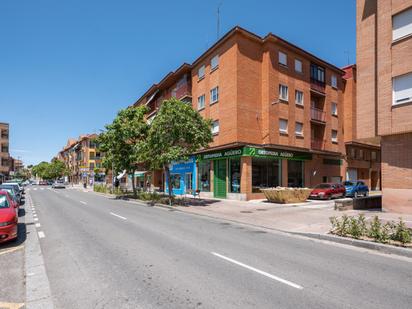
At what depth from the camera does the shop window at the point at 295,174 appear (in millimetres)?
26672

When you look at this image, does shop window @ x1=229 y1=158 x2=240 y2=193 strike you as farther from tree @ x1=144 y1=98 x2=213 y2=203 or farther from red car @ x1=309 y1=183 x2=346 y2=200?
red car @ x1=309 y1=183 x2=346 y2=200

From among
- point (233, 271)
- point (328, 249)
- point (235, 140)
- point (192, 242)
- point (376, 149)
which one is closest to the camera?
point (233, 271)

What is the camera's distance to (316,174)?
29.3m

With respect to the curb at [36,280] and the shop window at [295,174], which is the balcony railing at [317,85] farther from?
the curb at [36,280]

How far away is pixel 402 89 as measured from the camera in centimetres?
1431

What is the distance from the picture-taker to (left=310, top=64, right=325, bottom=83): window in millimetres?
29422

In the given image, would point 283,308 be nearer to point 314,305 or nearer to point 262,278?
point 314,305

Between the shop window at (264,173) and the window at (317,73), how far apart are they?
10.9 metres

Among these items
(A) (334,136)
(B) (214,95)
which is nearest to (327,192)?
(A) (334,136)

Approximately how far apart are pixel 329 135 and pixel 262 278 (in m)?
28.7

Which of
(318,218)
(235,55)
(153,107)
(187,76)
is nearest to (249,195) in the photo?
(318,218)

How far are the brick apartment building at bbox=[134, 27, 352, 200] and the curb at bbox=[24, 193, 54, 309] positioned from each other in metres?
17.4

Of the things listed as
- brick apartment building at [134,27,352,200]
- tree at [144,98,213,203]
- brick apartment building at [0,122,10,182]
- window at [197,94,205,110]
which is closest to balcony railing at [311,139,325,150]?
brick apartment building at [134,27,352,200]

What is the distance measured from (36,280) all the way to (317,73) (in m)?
31.1
